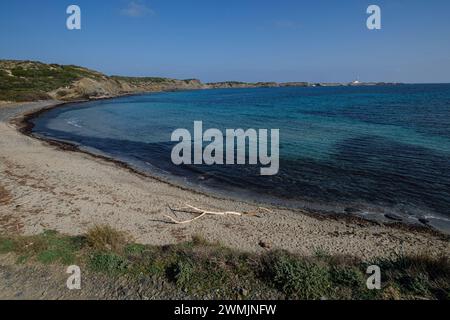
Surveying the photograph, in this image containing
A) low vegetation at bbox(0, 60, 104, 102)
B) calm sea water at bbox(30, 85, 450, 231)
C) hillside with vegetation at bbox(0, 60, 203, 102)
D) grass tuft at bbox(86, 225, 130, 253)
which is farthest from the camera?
hillside with vegetation at bbox(0, 60, 203, 102)

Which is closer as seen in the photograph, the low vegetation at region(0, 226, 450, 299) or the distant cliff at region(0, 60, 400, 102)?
the low vegetation at region(0, 226, 450, 299)

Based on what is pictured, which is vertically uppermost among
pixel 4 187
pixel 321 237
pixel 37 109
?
pixel 37 109

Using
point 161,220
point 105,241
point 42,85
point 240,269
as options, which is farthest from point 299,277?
point 42,85

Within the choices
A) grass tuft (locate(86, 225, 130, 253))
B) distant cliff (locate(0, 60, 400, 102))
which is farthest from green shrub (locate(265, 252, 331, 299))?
distant cliff (locate(0, 60, 400, 102))

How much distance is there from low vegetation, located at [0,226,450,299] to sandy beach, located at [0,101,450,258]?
179cm

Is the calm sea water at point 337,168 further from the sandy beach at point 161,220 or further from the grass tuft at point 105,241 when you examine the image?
the grass tuft at point 105,241

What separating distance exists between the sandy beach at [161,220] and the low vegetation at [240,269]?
1787 millimetres

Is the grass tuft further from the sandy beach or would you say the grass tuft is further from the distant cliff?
the distant cliff

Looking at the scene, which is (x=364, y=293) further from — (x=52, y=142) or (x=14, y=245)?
(x=52, y=142)

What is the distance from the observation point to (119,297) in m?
7.76

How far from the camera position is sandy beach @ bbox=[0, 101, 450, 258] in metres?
11.7
